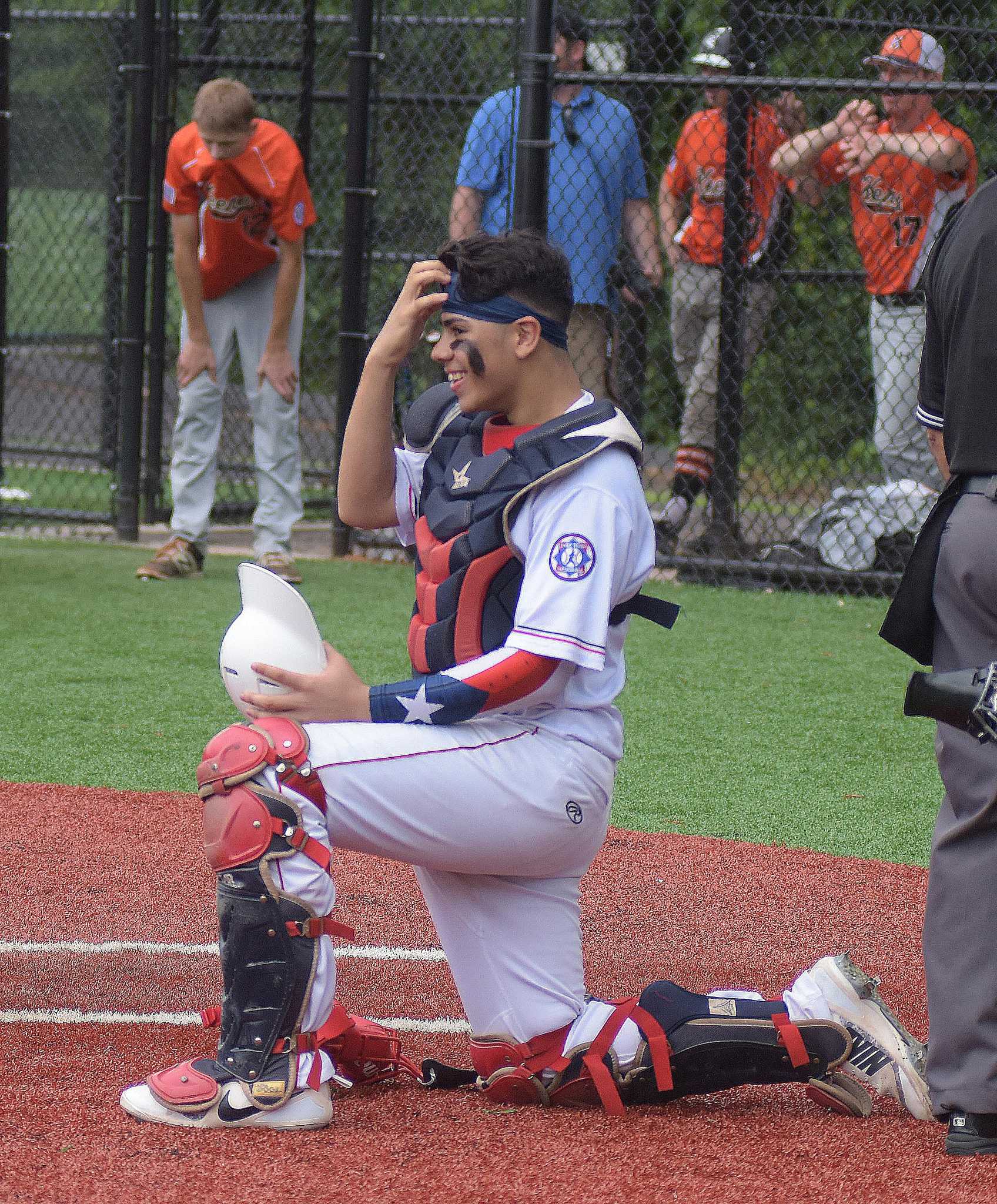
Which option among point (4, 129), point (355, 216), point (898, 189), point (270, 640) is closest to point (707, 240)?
point (898, 189)

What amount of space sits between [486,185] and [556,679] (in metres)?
5.20

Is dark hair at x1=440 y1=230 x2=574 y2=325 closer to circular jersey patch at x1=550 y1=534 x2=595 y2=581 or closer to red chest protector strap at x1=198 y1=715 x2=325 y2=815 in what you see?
circular jersey patch at x1=550 y1=534 x2=595 y2=581

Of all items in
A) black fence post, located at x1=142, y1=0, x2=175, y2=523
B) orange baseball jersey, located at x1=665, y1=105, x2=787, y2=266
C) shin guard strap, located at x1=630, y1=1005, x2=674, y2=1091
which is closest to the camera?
shin guard strap, located at x1=630, y1=1005, x2=674, y2=1091

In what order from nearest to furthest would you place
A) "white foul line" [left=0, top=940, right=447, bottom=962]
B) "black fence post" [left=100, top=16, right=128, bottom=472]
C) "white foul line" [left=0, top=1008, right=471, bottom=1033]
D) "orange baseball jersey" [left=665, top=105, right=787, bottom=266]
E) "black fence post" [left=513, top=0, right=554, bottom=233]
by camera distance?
"white foul line" [left=0, top=1008, right=471, bottom=1033] → "white foul line" [left=0, top=940, right=447, bottom=962] → "black fence post" [left=513, top=0, right=554, bottom=233] → "orange baseball jersey" [left=665, top=105, right=787, bottom=266] → "black fence post" [left=100, top=16, right=128, bottom=472]

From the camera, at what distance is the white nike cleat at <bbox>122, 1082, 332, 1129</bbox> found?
2.42 metres

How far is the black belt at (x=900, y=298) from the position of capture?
741 centimetres

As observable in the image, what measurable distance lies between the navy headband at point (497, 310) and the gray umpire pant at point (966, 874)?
738 millimetres

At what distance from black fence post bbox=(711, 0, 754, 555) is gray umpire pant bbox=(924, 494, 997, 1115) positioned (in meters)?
5.52

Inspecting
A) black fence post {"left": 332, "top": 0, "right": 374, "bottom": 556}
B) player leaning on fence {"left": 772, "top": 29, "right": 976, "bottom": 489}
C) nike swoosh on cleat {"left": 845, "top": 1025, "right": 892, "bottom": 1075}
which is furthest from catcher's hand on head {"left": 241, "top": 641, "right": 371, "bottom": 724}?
black fence post {"left": 332, "top": 0, "right": 374, "bottom": 556}

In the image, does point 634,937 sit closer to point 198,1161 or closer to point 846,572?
point 198,1161

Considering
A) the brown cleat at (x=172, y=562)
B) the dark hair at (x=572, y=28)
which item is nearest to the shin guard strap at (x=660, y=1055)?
the brown cleat at (x=172, y=562)

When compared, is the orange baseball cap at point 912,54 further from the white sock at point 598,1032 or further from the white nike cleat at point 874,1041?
the white sock at point 598,1032

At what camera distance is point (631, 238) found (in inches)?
302

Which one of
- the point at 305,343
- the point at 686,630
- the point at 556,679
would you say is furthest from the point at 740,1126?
the point at 305,343
